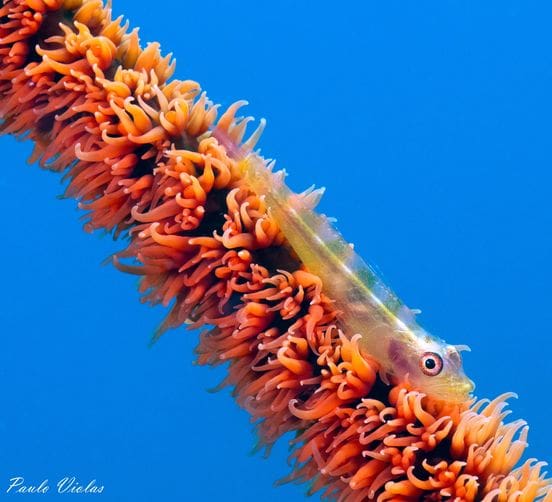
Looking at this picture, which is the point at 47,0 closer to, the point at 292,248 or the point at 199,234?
the point at 199,234

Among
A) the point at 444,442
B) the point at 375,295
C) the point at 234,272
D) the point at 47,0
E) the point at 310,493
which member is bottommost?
the point at 310,493

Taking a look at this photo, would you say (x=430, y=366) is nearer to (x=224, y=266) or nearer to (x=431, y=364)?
(x=431, y=364)

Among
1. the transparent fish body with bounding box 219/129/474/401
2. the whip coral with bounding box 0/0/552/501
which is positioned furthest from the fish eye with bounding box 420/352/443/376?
the whip coral with bounding box 0/0/552/501

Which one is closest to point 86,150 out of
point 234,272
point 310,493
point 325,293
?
point 234,272

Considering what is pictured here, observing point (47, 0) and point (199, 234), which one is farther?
point (47, 0)

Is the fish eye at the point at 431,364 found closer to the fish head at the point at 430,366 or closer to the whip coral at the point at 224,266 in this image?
the fish head at the point at 430,366

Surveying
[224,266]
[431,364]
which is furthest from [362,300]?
[224,266]

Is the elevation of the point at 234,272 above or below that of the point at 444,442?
above

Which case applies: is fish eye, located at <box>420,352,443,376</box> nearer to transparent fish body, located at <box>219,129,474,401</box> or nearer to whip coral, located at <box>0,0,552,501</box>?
transparent fish body, located at <box>219,129,474,401</box>
